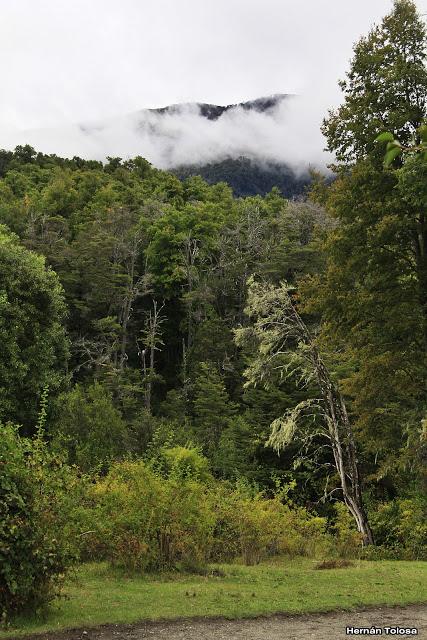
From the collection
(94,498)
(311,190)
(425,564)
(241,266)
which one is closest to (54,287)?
(311,190)

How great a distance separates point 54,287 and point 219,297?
2323 centimetres

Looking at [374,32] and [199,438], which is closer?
[374,32]

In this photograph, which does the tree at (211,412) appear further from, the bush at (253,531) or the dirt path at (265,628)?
the dirt path at (265,628)

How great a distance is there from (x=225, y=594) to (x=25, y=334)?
547 inches

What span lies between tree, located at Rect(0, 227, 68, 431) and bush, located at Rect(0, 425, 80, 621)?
40.6 feet

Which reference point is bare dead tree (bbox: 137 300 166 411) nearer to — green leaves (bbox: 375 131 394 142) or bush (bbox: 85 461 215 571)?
bush (bbox: 85 461 215 571)

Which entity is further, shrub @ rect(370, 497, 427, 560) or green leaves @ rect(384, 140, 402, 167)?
shrub @ rect(370, 497, 427, 560)

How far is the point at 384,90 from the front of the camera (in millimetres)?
12836

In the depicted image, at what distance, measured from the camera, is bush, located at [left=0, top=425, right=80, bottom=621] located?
6176 millimetres

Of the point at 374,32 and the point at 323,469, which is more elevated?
the point at 374,32

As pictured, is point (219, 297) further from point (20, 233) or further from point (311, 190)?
point (311, 190)

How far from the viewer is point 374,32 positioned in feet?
43.8

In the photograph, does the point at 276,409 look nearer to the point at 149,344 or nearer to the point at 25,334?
the point at 25,334

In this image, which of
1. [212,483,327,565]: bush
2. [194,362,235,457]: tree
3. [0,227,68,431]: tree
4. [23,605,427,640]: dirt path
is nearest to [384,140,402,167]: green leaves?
[23,605,427,640]: dirt path
